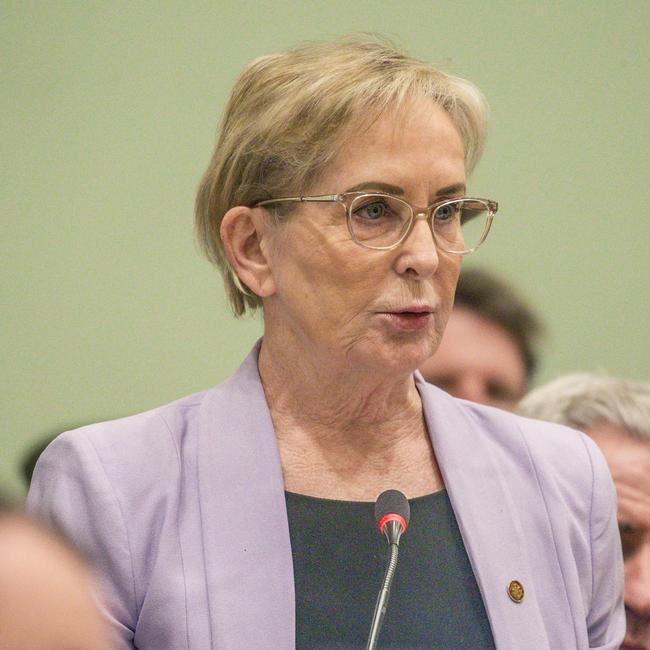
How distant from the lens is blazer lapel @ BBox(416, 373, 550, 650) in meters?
1.97

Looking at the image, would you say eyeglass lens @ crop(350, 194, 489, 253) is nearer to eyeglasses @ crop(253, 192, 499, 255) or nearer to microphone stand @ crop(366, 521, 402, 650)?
eyeglasses @ crop(253, 192, 499, 255)

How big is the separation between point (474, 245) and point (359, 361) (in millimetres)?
313

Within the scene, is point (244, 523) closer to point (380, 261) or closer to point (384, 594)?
point (384, 594)

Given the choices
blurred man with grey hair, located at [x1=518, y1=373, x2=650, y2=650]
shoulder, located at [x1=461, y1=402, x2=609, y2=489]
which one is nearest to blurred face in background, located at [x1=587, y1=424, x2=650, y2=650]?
blurred man with grey hair, located at [x1=518, y1=373, x2=650, y2=650]

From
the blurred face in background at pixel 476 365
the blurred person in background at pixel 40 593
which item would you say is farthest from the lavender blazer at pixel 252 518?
the blurred face in background at pixel 476 365

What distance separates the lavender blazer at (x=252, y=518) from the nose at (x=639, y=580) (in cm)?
68

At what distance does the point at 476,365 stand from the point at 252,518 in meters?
1.53

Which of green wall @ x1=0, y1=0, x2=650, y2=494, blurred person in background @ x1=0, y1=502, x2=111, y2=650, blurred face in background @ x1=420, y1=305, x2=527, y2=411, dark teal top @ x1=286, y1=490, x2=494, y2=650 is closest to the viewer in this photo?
blurred person in background @ x1=0, y1=502, x2=111, y2=650

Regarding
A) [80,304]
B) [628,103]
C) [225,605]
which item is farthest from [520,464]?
[628,103]

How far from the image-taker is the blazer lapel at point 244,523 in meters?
1.87

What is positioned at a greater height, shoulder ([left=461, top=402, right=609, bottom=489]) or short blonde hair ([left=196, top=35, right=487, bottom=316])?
short blonde hair ([left=196, top=35, right=487, bottom=316])

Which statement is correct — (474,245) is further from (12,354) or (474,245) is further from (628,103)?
(628,103)

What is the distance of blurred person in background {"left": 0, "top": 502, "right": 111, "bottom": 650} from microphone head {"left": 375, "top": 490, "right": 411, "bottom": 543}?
34.6 inches

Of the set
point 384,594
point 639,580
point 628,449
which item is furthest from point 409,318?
point 639,580
